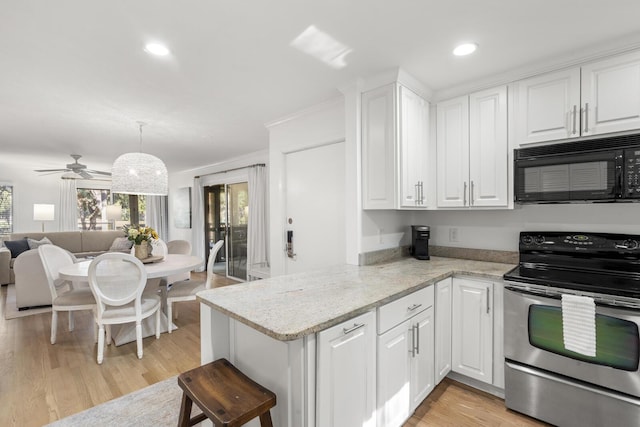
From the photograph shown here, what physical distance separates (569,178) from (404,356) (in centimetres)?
168

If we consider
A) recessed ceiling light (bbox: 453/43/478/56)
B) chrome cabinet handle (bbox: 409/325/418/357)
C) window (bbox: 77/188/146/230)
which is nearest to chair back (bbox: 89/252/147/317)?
chrome cabinet handle (bbox: 409/325/418/357)

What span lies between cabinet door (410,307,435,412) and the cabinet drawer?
6 centimetres

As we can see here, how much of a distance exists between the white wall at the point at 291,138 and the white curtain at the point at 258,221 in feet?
5.66

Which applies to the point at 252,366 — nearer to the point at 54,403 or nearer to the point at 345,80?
the point at 54,403

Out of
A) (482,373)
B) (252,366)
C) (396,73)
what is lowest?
(482,373)

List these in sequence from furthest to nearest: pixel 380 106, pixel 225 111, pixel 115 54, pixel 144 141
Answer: pixel 144 141 < pixel 225 111 < pixel 380 106 < pixel 115 54

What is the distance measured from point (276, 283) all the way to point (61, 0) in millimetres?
1824

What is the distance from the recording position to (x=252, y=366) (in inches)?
56.3

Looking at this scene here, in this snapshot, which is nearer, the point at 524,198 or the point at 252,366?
the point at 252,366

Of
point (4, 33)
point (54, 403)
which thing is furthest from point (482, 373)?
point (4, 33)

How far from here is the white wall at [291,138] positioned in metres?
2.71

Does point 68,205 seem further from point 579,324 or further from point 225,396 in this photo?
point 579,324

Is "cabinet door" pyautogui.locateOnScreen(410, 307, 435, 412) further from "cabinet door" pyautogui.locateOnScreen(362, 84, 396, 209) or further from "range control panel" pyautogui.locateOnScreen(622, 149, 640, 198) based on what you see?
"range control panel" pyautogui.locateOnScreen(622, 149, 640, 198)

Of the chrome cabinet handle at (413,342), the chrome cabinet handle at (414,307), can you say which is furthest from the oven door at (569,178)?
the chrome cabinet handle at (413,342)
